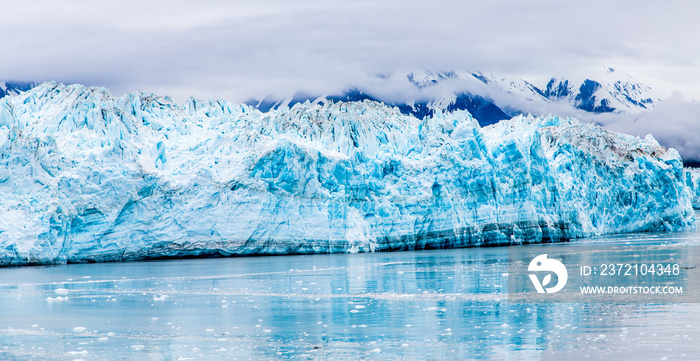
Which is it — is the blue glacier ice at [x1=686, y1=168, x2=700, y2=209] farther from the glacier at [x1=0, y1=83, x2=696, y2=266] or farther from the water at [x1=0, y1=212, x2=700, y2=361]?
the water at [x1=0, y1=212, x2=700, y2=361]

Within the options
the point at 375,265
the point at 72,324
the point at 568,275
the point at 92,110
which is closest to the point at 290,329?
the point at 72,324

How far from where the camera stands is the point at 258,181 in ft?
106

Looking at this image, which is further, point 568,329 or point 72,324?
point 72,324

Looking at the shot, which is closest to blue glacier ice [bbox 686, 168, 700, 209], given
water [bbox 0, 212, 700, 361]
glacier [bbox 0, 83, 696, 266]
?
glacier [bbox 0, 83, 696, 266]

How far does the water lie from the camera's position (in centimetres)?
1077

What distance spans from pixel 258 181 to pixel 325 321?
62.0 ft

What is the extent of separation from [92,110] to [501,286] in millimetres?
21111

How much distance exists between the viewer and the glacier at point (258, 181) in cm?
3041

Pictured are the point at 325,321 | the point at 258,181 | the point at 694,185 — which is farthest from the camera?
the point at 694,185

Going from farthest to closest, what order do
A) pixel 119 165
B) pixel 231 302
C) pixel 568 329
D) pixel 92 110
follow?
pixel 92 110 < pixel 119 165 < pixel 231 302 < pixel 568 329

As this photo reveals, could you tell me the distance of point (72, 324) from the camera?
570 inches

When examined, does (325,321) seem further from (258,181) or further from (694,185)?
(694,185)

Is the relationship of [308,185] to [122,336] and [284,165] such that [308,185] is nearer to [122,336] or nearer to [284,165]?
[284,165]

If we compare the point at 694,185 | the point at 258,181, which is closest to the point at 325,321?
the point at 258,181
